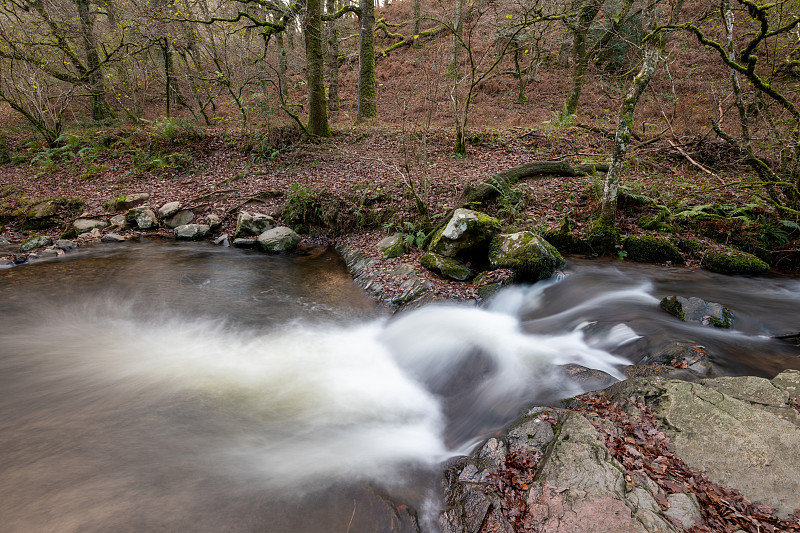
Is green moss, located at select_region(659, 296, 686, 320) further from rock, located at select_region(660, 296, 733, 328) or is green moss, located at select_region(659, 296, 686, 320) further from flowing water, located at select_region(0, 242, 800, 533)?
flowing water, located at select_region(0, 242, 800, 533)

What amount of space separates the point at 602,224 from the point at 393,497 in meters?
6.90

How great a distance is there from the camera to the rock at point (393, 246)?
837 cm

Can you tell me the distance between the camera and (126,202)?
11609mm

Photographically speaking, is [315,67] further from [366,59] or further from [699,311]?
[699,311]

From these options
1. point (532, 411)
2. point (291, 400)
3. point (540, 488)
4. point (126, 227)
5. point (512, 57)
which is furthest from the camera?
point (512, 57)

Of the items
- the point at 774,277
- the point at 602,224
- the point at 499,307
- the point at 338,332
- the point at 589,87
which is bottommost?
the point at 338,332

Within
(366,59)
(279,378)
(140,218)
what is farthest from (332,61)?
(279,378)

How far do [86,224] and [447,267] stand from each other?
1083 cm

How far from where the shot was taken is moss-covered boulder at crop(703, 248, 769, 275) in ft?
22.5

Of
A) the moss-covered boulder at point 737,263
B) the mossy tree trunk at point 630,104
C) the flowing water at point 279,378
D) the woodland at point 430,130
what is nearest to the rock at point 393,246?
the woodland at point 430,130

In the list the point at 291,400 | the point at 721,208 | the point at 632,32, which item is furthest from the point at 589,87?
the point at 291,400

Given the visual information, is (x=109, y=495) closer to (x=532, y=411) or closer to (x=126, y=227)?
(x=532, y=411)

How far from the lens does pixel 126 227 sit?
11.0 metres

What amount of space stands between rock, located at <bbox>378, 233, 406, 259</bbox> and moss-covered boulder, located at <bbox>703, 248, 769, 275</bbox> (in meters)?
6.30
